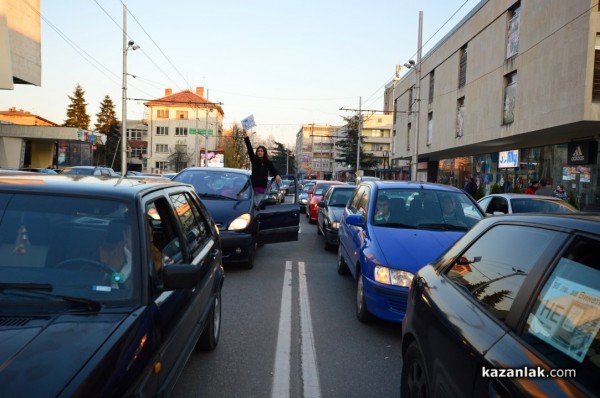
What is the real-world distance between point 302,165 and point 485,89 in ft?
356

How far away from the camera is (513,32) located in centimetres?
2328

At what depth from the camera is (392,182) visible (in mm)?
7352

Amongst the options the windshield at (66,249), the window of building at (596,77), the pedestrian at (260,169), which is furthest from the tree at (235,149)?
A: the windshield at (66,249)

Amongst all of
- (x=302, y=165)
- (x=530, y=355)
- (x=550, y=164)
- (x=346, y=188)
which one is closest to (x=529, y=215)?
(x=530, y=355)

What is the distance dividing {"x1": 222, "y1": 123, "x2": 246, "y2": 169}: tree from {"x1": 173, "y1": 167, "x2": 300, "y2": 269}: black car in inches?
2308

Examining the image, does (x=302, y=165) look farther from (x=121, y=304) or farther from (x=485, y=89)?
(x=121, y=304)

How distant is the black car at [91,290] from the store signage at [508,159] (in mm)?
25764

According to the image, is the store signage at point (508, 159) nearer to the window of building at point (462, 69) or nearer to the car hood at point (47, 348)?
the window of building at point (462, 69)

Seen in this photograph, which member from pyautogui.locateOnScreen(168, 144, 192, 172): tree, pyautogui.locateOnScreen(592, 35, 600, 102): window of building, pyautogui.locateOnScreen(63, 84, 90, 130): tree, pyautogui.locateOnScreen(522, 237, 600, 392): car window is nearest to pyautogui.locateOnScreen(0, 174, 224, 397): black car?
pyautogui.locateOnScreen(522, 237, 600, 392): car window

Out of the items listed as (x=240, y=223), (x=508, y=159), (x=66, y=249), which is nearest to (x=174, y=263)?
(x=66, y=249)

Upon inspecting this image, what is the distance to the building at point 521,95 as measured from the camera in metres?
17.5

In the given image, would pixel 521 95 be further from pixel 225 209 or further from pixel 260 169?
pixel 225 209

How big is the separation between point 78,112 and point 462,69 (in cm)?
6943

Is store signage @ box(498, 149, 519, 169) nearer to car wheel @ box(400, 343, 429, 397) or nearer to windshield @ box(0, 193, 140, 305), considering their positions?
car wheel @ box(400, 343, 429, 397)
